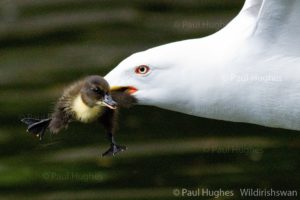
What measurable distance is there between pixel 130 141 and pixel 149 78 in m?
2.37

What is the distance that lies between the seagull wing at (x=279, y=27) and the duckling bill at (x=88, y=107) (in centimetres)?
39

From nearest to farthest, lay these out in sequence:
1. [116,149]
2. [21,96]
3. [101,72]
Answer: [116,149], [101,72], [21,96]

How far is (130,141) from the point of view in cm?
558

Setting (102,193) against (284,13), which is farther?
(102,193)

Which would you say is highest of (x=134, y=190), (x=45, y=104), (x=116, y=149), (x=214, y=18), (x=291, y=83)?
(x=214, y=18)

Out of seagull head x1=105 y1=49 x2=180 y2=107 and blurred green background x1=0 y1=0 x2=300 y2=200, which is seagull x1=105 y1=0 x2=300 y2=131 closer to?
seagull head x1=105 y1=49 x2=180 y2=107

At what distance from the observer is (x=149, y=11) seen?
603 cm

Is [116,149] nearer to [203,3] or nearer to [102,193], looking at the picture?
[102,193]

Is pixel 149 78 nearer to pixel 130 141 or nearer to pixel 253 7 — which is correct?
pixel 253 7

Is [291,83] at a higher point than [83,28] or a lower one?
lower

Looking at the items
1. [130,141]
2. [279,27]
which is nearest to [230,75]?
[279,27]

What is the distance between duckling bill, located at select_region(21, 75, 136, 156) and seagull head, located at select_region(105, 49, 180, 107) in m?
0.03

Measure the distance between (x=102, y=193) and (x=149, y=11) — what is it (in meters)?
1.00

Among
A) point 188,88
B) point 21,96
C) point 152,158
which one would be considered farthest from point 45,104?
point 188,88
